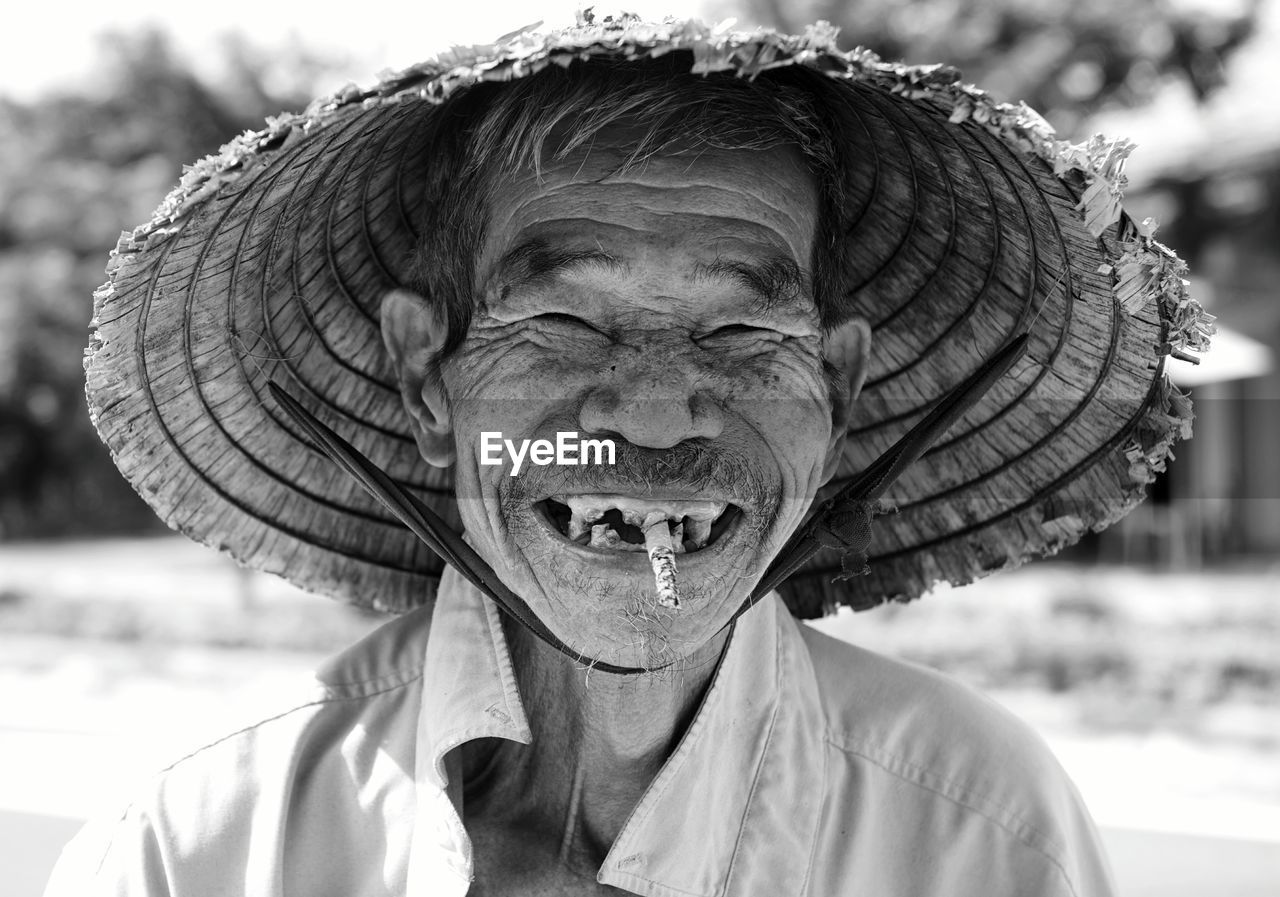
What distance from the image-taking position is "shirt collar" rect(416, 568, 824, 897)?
1.67 metres

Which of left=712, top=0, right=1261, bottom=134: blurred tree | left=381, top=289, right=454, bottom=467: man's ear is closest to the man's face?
left=381, top=289, right=454, bottom=467: man's ear

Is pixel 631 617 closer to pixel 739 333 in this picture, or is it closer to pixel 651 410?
pixel 651 410

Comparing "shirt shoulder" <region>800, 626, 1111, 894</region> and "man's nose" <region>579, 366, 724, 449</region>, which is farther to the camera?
"shirt shoulder" <region>800, 626, 1111, 894</region>

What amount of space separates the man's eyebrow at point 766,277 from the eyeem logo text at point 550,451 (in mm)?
253

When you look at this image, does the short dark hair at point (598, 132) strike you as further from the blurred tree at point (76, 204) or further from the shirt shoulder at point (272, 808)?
the blurred tree at point (76, 204)

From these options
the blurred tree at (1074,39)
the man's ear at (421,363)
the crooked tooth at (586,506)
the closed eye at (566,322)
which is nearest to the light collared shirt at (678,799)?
the man's ear at (421,363)

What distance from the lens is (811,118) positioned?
1723 mm

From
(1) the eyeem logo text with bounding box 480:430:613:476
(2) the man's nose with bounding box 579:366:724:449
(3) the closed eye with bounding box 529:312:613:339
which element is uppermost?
(3) the closed eye with bounding box 529:312:613:339

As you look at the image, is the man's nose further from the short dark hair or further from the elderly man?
the short dark hair

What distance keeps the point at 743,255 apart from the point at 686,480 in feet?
0.99

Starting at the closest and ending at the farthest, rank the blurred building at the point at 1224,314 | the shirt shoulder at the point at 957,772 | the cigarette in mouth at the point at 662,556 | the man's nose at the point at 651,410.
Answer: the cigarette in mouth at the point at 662,556 < the man's nose at the point at 651,410 < the shirt shoulder at the point at 957,772 < the blurred building at the point at 1224,314

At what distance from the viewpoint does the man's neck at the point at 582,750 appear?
5.76 feet

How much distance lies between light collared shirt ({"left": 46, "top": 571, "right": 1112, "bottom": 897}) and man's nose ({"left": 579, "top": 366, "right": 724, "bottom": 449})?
38 cm

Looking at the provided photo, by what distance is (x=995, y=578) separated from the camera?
14219 mm
